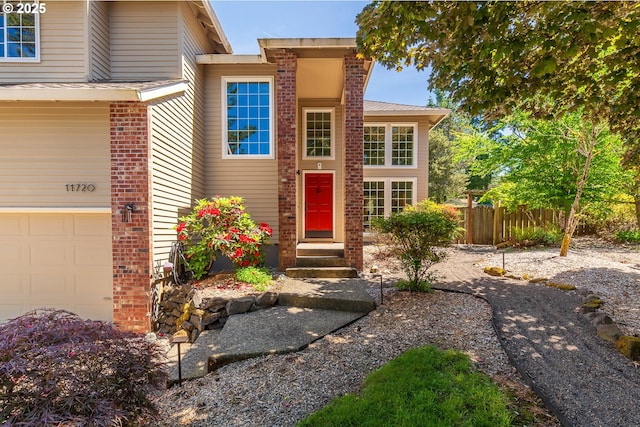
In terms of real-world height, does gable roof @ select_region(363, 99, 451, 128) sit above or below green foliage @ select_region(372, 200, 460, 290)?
above

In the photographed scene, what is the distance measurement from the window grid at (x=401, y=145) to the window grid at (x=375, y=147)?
36 cm

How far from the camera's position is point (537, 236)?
10328 millimetres

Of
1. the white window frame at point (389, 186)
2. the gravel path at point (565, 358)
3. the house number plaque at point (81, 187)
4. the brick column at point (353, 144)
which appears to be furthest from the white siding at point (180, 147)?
the white window frame at point (389, 186)

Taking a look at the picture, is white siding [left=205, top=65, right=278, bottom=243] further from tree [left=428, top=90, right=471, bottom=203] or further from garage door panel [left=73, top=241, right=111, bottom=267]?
tree [left=428, top=90, right=471, bottom=203]

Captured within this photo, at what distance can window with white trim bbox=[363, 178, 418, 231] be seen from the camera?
11500 millimetres

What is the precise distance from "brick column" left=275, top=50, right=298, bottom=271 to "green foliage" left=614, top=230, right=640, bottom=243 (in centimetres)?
1109

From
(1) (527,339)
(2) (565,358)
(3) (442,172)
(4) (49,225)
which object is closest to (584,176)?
(1) (527,339)

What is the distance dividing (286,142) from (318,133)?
9.46 feet

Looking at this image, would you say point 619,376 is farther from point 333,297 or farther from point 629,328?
point 333,297

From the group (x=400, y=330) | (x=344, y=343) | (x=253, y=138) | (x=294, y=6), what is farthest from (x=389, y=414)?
(x=294, y=6)

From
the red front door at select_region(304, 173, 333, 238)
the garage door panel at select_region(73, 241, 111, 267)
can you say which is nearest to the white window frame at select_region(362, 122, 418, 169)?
the red front door at select_region(304, 173, 333, 238)

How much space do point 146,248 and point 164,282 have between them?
883 mm

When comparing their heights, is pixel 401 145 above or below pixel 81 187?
above

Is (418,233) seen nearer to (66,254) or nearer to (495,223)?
(66,254)
